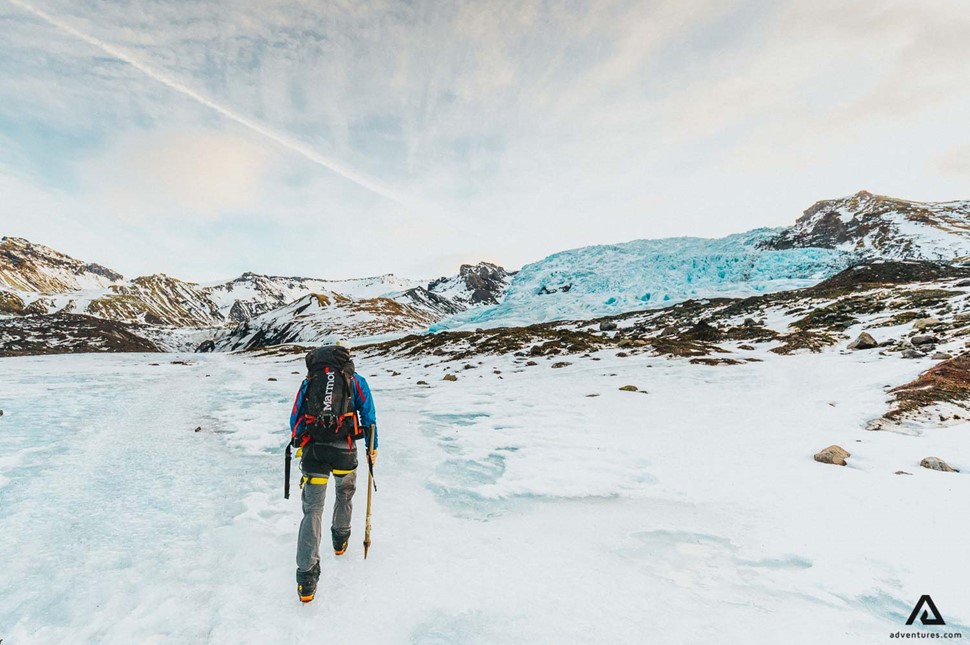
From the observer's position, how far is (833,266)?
70500mm

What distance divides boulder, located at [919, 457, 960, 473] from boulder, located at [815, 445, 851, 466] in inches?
47.2

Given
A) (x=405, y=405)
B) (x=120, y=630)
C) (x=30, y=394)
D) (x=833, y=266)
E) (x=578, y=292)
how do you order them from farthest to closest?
(x=578, y=292), (x=833, y=266), (x=30, y=394), (x=405, y=405), (x=120, y=630)

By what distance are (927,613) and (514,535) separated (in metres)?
4.87

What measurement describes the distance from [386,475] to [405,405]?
8.84m

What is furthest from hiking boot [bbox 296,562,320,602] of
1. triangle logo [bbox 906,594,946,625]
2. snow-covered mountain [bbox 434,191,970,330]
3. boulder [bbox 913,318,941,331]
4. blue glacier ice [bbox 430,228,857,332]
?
snow-covered mountain [bbox 434,191,970,330]

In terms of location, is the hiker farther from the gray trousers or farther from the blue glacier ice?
the blue glacier ice

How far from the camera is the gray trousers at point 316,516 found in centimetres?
494

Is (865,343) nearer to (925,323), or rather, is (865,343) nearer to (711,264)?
(925,323)

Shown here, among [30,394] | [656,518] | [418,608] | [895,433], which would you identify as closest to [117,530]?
[418,608]

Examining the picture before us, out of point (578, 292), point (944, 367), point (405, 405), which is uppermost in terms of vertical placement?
point (578, 292)

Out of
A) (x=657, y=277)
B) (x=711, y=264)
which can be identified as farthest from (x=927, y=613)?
(x=711, y=264)

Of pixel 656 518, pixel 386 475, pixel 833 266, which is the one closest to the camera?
pixel 656 518

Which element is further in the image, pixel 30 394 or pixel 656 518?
pixel 30 394

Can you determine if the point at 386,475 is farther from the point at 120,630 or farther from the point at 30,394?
the point at 30,394
